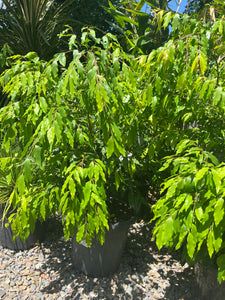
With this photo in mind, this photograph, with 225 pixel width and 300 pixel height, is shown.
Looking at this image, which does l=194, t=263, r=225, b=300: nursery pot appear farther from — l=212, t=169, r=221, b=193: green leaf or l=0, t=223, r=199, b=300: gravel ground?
l=212, t=169, r=221, b=193: green leaf

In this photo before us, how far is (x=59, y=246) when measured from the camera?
1.96 metres

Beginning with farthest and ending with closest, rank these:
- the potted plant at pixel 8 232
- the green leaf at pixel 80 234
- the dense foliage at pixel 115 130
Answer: the potted plant at pixel 8 232, the green leaf at pixel 80 234, the dense foliage at pixel 115 130

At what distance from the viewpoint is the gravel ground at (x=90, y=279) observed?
5.01 ft

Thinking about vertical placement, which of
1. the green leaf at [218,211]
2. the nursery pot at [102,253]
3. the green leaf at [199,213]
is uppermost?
the green leaf at [218,211]

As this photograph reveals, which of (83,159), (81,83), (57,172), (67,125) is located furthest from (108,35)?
(57,172)

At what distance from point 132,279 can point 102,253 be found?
0.86 ft

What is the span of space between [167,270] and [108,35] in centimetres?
146

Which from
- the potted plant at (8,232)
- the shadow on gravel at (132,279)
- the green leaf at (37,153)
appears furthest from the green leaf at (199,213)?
the potted plant at (8,232)

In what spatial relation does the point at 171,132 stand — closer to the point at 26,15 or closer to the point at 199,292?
the point at 199,292

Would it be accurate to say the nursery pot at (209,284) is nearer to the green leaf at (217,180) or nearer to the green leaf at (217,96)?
the green leaf at (217,180)

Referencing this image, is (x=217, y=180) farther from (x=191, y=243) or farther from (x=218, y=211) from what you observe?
(x=191, y=243)

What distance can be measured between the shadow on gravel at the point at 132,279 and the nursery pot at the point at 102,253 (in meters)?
0.05

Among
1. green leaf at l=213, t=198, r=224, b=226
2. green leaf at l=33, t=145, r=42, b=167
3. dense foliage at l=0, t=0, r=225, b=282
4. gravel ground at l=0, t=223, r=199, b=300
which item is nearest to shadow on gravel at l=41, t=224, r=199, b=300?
gravel ground at l=0, t=223, r=199, b=300

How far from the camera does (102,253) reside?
62.3 inches
